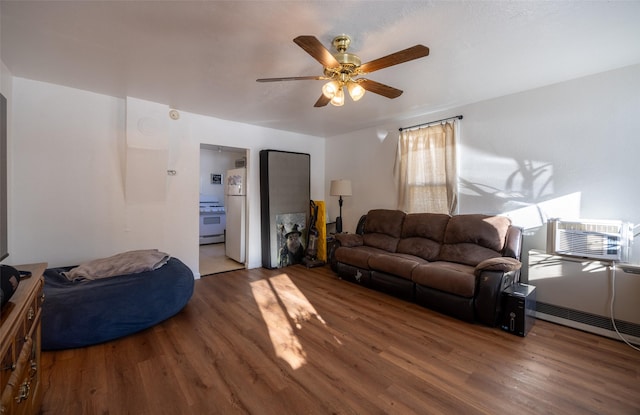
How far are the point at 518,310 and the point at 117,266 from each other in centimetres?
402

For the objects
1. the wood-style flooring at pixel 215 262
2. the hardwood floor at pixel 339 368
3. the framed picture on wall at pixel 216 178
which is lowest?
the hardwood floor at pixel 339 368

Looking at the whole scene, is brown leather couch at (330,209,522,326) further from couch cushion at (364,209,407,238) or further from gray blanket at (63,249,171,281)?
gray blanket at (63,249,171,281)

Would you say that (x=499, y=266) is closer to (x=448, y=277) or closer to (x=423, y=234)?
(x=448, y=277)

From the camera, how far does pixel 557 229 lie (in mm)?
2672

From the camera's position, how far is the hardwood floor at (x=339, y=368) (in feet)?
5.35

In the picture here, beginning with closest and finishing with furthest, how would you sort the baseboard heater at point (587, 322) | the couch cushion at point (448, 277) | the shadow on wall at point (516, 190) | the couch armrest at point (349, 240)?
the baseboard heater at point (587, 322), the couch cushion at point (448, 277), the shadow on wall at point (516, 190), the couch armrest at point (349, 240)

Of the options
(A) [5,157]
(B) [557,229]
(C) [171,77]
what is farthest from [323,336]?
(A) [5,157]

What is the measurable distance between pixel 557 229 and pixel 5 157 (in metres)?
5.51

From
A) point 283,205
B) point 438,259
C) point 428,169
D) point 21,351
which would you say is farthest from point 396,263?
point 21,351

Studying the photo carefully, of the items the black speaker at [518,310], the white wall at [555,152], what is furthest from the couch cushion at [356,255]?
the black speaker at [518,310]

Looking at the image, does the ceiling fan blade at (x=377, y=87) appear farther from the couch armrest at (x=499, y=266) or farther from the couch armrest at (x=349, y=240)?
the couch armrest at (x=349, y=240)

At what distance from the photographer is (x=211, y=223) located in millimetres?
6816

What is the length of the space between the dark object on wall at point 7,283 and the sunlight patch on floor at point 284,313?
1633 mm

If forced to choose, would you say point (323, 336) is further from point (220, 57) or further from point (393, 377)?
point (220, 57)
